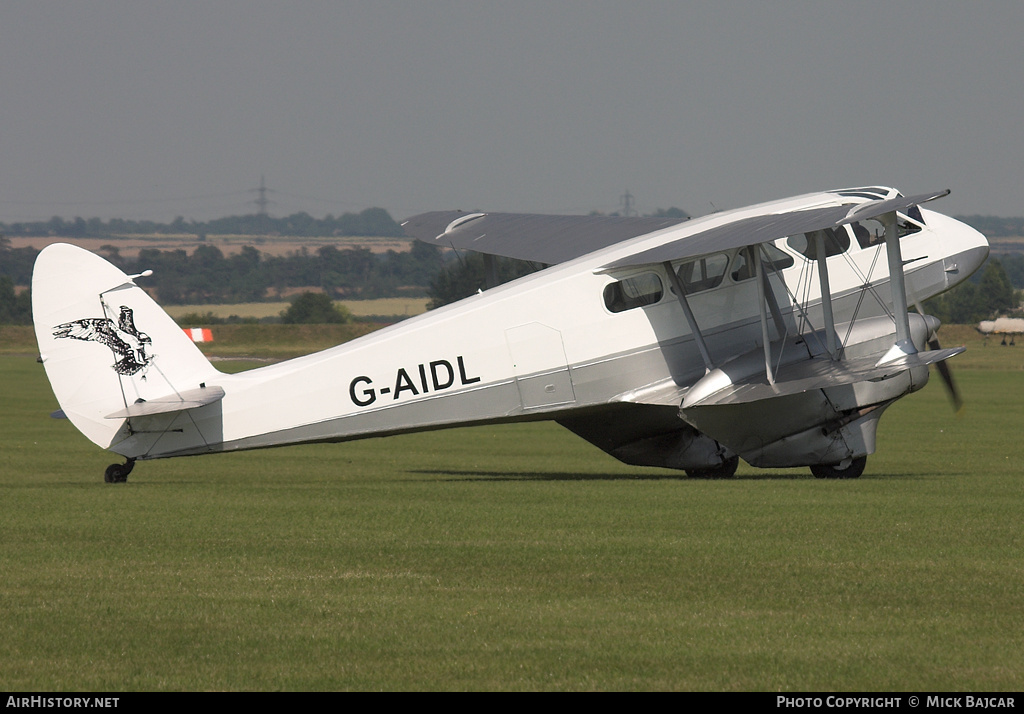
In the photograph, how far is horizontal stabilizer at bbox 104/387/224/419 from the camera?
1596cm

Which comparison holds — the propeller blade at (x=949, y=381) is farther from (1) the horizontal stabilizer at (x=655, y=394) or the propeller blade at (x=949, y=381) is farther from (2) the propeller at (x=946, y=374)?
(1) the horizontal stabilizer at (x=655, y=394)

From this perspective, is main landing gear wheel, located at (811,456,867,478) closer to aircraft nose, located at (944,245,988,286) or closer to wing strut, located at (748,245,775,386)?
wing strut, located at (748,245,775,386)

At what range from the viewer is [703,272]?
17.8 metres

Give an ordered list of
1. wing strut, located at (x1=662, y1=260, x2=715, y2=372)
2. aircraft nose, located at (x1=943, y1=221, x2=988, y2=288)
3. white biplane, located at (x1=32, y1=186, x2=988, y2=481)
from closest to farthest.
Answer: white biplane, located at (x1=32, y1=186, x2=988, y2=481)
wing strut, located at (x1=662, y1=260, x2=715, y2=372)
aircraft nose, located at (x1=943, y1=221, x2=988, y2=288)

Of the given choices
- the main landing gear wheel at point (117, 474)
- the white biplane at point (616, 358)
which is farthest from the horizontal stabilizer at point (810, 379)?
the main landing gear wheel at point (117, 474)

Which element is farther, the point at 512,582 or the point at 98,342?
the point at 98,342

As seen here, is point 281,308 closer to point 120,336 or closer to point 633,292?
point 633,292

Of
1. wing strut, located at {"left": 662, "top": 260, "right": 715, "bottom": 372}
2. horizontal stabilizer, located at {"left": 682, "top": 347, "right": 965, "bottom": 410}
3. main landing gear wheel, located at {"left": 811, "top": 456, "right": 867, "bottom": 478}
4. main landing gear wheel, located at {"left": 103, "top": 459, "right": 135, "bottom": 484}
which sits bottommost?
main landing gear wheel, located at {"left": 811, "top": 456, "right": 867, "bottom": 478}

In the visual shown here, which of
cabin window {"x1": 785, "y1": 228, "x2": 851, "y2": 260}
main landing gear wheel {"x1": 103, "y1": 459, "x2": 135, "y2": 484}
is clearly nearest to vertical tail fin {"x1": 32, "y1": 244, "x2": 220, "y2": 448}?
main landing gear wheel {"x1": 103, "y1": 459, "x2": 135, "y2": 484}

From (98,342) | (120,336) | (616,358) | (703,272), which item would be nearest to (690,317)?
(703,272)

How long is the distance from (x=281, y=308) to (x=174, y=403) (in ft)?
469

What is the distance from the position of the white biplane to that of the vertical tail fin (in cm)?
2
